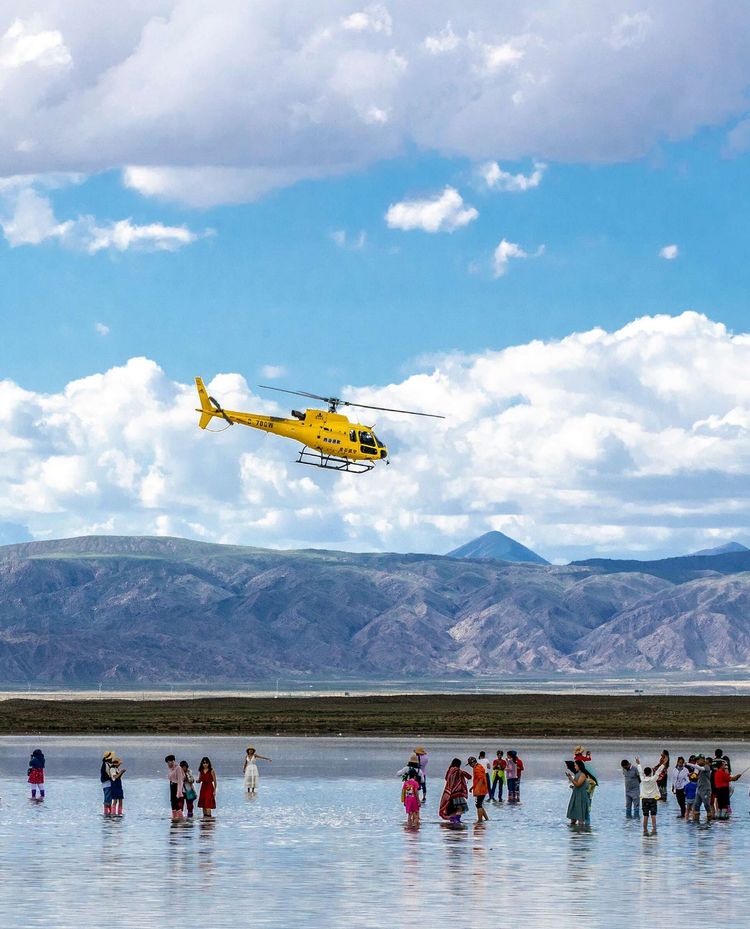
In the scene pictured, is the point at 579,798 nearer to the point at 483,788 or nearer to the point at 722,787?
the point at 483,788

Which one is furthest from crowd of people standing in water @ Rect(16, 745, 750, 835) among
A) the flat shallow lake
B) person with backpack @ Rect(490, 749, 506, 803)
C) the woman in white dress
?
the woman in white dress

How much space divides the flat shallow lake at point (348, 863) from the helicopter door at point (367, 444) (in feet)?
118

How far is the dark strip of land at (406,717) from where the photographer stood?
101875 millimetres

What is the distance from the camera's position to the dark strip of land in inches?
4011

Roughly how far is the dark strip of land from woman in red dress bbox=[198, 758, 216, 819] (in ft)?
179

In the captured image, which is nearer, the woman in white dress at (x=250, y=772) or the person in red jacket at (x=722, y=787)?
the person in red jacket at (x=722, y=787)

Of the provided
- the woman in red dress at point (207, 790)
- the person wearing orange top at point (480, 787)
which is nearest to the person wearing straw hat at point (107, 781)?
the woman in red dress at point (207, 790)

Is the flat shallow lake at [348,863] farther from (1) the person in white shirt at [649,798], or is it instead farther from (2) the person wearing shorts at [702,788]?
(2) the person wearing shorts at [702,788]

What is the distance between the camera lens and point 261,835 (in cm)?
3797

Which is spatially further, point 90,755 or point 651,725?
point 651,725

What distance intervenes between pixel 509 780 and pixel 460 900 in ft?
72.9

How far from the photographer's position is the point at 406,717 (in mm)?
124375

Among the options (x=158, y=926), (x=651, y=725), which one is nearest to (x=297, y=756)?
(x=651, y=725)

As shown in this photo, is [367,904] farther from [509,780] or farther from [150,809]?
[509,780]
